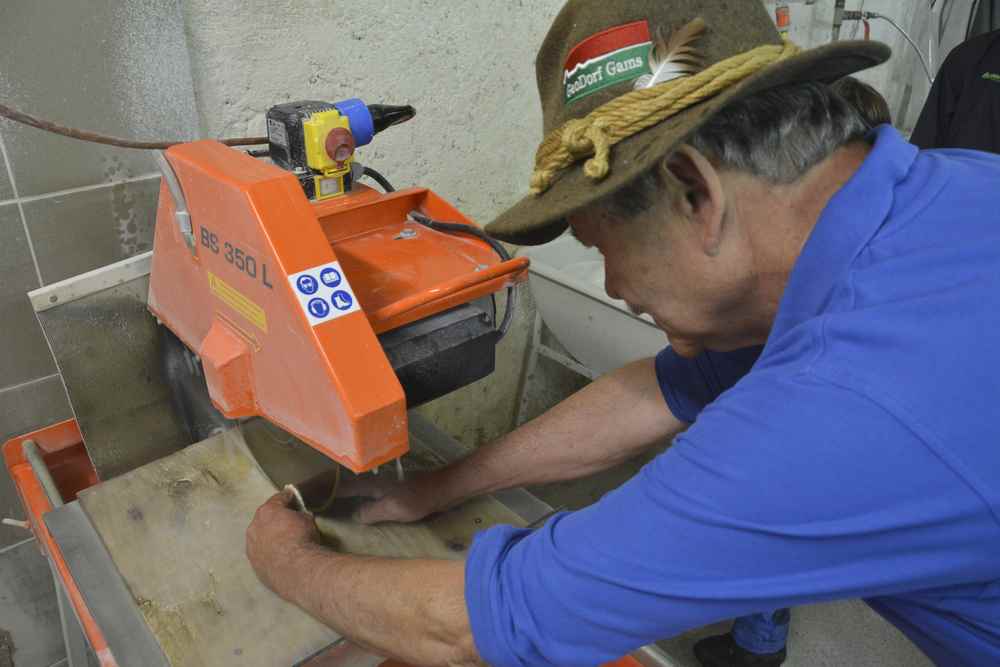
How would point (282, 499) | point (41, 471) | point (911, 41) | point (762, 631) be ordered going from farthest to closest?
point (911, 41) → point (762, 631) → point (41, 471) → point (282, 499)

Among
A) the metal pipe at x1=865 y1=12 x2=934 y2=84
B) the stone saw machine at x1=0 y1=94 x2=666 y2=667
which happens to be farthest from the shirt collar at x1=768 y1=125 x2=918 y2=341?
the metal pipe at x1=865 y1=12 x2=934 y2=84

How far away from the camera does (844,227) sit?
23.4 inches

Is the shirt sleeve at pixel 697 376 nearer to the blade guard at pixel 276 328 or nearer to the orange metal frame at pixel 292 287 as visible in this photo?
the orange metal frame at pixel 292 287

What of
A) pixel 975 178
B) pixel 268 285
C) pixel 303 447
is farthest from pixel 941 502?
pixel 303 447

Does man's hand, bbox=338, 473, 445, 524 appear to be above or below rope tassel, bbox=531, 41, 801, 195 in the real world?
below

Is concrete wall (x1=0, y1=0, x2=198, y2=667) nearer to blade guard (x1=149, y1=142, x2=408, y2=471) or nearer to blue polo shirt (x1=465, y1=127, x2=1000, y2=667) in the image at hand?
blade guard (x1=149, y1=142, x2=408, y2=471)

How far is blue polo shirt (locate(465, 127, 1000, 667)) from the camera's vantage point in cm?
51

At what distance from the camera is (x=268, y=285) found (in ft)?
2.08

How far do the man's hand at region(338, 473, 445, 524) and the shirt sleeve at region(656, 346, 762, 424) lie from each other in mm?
349

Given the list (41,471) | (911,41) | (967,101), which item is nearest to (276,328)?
(41,471)

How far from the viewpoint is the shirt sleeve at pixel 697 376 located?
96cm

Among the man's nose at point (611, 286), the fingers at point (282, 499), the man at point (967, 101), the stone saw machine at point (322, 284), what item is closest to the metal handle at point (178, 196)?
the stone saw machine at point (322, 284)

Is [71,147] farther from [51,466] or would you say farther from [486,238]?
[486,238]

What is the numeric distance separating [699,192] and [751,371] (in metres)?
0.16
